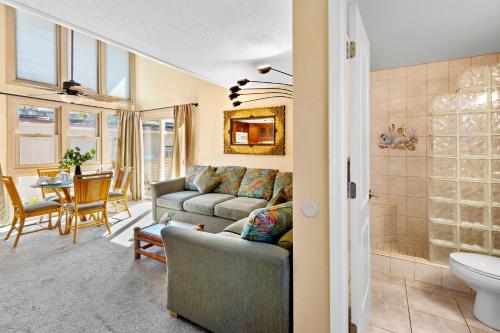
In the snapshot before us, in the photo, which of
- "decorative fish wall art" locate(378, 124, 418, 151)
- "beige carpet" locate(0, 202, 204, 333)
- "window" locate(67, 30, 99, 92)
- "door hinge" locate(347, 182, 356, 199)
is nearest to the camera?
"door hinge" locate(347, 182, 356, 199)

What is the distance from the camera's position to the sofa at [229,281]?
1357 millimetres

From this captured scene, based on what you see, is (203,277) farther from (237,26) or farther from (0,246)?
(0,246)

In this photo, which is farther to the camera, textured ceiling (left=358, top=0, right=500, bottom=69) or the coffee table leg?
the coffee table leg

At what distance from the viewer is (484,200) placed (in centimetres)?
207

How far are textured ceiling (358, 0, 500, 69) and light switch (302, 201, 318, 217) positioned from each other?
154cm

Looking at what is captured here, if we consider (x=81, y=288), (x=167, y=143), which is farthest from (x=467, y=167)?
(x=167, y=143)

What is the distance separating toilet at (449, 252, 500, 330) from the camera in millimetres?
1607

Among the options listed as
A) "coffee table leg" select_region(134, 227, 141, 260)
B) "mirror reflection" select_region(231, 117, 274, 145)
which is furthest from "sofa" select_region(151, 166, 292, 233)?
"coffee table leg" select_region(134, 227, 141, 260)

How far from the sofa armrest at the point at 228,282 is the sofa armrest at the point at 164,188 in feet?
8.40

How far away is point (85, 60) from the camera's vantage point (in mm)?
5141

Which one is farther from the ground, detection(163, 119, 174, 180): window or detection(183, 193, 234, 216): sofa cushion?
detection(163, 119, 174, 180): window

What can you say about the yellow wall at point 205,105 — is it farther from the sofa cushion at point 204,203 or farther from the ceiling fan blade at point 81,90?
the ceiling fan blade at point 81,90

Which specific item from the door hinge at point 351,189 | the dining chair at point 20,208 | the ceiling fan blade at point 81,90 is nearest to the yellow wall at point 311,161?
the door hinge at point 351,189

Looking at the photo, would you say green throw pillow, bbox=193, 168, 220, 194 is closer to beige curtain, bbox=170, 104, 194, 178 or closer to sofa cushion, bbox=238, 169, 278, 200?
sofa cushion, bbox=238, 169, 278, 200
